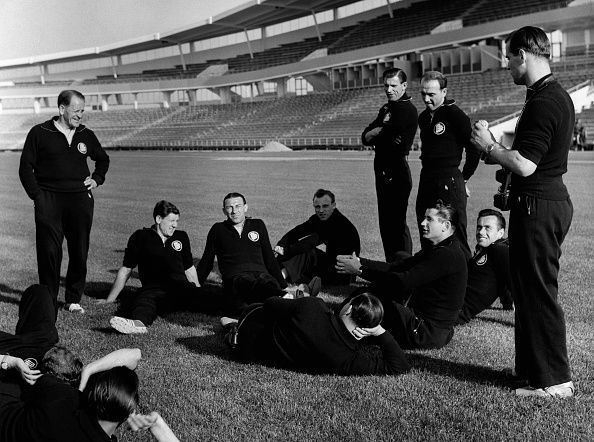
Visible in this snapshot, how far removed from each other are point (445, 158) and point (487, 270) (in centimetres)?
120

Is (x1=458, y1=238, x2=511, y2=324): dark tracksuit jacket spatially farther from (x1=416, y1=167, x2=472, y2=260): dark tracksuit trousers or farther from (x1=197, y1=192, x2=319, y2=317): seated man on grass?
(x1=197, y1=192, x2=319, y2=317): seated man on grass

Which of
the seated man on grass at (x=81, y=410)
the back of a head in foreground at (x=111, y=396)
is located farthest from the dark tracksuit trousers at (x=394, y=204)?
the back of a head in foreground at (x=111, y=396)

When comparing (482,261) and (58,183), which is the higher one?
(58,183)

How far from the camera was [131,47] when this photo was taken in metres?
84.9

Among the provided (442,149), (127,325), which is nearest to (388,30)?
(442,149)

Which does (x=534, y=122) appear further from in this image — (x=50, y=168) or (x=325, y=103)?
(x=325, y=103)

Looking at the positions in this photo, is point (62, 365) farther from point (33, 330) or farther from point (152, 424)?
point (152, 424)

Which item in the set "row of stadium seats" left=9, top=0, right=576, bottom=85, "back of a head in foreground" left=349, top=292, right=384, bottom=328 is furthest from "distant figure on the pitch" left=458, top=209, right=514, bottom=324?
"row of stadium seats" left=9, top=0, right=576, bottom=85

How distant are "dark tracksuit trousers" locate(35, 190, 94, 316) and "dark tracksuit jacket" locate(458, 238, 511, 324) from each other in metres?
3.65

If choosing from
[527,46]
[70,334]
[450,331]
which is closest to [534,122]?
[527,46]

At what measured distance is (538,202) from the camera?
417cm

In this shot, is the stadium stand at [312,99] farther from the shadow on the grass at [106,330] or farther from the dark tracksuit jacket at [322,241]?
the shadow on the grass at [106,330]

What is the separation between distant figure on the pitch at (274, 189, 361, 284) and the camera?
7.91 meters

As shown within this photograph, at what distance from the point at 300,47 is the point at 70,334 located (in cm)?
6556
